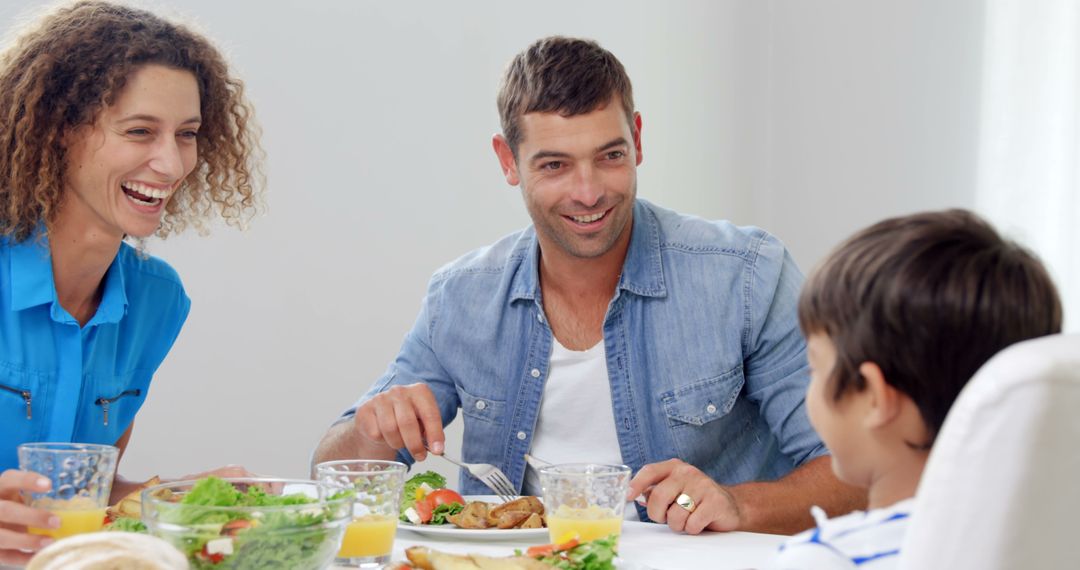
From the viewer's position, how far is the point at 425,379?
2.46m

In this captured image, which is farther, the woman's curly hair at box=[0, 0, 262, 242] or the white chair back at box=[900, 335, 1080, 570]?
the woman's curly hair at box=[0, 0, 262, 242]

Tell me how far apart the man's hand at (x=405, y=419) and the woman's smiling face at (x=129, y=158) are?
0.66 meters

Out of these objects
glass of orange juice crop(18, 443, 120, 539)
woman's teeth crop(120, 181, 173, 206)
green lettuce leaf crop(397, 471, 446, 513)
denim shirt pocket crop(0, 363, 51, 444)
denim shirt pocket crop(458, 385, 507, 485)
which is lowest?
denim shirt pocket crop(458, 385, 507, 485)

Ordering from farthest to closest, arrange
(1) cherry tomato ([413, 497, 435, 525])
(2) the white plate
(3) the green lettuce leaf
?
1. (3) the green lettuce leaf
2. (1) cherry tomato ([413, 497, 435, 525])
3. (2) the white plate

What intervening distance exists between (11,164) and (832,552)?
1804mm

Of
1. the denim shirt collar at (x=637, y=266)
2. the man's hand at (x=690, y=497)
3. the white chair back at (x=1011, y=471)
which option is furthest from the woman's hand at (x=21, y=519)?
the denim shirt collar at (x=637, y=266)

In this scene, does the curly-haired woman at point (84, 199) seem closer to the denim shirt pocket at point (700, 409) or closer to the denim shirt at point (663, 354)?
the denim shirt at point (663, 354)

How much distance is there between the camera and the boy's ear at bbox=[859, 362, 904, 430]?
43.1 inches

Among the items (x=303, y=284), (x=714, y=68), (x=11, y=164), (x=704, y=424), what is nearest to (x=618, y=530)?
(x=704, y=424)

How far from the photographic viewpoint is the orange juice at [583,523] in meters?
1.49

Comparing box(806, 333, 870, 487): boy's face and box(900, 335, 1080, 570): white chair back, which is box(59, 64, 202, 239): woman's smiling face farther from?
box(900, 335, 1080, 570): white chair back

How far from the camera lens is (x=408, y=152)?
4.03m

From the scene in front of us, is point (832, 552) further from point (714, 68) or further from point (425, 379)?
point (714, 68)

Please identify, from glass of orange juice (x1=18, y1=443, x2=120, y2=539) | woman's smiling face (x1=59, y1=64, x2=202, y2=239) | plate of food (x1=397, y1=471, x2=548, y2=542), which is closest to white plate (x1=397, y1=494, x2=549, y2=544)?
plate of food (x1=397, y1=471, x2=548, y2=542)
